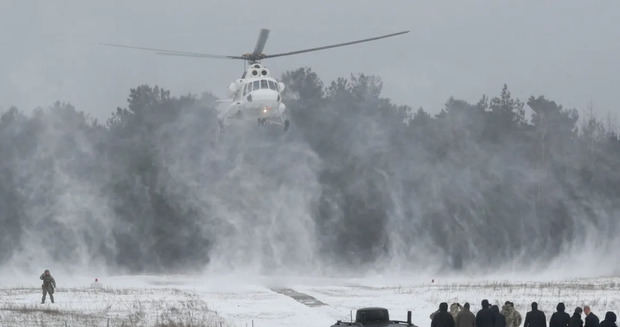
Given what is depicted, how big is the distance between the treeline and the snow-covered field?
26.5 meters

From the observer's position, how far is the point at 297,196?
276ft

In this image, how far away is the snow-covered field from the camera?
34.8m

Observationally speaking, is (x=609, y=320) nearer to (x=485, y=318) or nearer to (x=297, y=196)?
(x=485, y=318)

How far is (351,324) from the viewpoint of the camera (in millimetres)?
22484

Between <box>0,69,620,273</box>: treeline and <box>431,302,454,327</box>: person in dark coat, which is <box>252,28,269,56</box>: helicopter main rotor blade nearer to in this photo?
<box>0,69,620,273</box>: treeline

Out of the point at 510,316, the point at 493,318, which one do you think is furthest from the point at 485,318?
the point at 510,316

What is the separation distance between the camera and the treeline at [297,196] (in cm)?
8262

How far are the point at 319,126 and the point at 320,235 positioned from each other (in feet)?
37.7

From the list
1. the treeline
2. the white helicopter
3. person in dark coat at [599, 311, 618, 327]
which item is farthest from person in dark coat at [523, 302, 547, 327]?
the treeline

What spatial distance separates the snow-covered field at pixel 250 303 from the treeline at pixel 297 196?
87.0 ft

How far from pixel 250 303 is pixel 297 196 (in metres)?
41.8

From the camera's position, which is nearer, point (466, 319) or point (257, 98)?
point (466, 319)

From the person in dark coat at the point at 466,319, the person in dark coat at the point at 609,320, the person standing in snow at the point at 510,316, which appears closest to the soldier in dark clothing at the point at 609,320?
the person in dark coat at the point at 609,320

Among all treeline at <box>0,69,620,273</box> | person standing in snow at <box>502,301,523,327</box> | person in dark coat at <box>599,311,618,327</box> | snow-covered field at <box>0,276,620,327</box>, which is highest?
treeline at <box>0,69,620,273</box>
